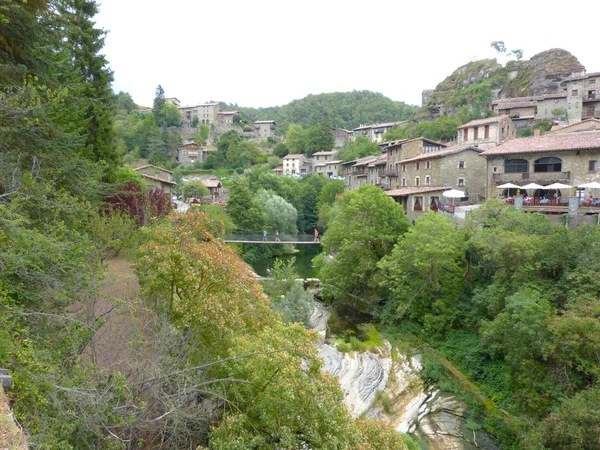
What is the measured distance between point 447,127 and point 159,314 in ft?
200

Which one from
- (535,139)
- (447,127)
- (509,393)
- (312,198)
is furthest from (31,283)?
(447,127)

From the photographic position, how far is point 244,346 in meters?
8.88

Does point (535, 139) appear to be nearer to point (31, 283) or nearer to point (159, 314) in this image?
point (159, 314)

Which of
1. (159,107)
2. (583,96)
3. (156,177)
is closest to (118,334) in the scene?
(156,177)

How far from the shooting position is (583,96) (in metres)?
53.2

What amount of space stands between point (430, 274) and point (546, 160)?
14.2m

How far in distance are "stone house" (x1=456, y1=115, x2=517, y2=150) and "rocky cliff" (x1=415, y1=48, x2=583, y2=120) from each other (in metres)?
26.7

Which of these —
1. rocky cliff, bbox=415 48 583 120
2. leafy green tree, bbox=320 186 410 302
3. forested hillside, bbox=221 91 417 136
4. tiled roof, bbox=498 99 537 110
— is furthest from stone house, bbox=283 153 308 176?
leafy green tree, bbox=320 186 410 302

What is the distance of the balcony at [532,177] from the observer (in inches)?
1056

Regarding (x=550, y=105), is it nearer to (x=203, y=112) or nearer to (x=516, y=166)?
(x=516, y=166)

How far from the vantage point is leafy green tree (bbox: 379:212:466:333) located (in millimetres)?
20688

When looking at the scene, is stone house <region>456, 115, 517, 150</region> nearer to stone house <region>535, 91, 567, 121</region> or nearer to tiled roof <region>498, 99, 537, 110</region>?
stone house <region>535, 91, 567, 121</region>

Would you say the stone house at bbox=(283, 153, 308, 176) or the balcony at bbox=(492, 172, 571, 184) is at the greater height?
the stone house at bbox=(283, 153, 308, 176)

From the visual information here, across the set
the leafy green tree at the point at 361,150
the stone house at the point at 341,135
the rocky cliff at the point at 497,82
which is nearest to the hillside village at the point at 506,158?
the rocky cliff at the point at 497,82
